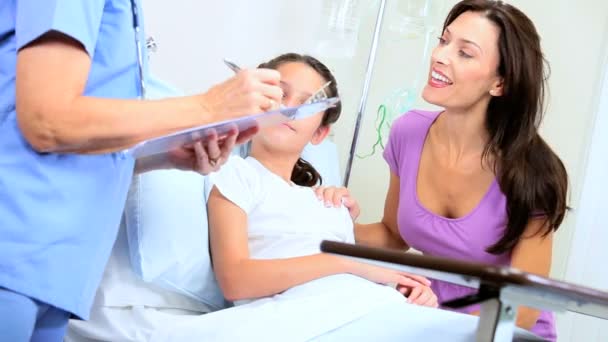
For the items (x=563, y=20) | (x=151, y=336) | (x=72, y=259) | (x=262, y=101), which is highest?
(x=563, y=20)

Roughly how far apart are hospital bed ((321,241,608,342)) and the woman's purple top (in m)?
0.86

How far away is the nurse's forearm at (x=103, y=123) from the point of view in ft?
3.08

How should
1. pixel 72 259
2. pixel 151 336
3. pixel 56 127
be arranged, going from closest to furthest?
pixel 56 127 → pixel 72 259 → pixel 151 336

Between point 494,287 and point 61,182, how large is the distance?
62 cm

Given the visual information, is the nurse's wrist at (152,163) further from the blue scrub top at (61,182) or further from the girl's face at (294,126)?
the girl's face at (294,126)

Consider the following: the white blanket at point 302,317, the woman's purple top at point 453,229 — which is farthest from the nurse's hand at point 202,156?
the woman's purple top at point 453,229

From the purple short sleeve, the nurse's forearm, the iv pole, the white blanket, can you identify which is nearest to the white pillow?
the white blanket

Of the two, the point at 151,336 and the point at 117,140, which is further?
the point at 151,336

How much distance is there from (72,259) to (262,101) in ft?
1.17

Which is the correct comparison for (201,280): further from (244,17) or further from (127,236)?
(244,17)

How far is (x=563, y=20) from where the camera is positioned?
8.60ft

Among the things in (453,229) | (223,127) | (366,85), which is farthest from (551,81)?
(223,127)

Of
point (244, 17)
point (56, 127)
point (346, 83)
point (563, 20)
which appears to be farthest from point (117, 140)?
point (563, 20)

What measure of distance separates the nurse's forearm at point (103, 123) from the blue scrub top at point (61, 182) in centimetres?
5
